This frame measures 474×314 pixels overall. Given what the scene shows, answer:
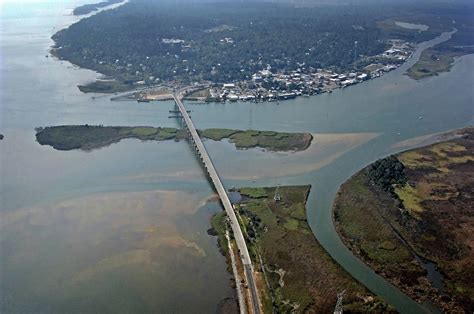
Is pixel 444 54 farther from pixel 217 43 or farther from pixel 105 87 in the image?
pixel 105 87

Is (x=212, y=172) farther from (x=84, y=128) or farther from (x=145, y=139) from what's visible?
(x=84, y=128)

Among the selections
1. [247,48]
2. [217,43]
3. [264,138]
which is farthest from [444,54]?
[264,138]

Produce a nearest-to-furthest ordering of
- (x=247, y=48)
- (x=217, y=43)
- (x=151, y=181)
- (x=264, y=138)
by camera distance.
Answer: (x=151, y=181) → (x=264, y=138) → (x=247, y=48) → (x=217, y=43)

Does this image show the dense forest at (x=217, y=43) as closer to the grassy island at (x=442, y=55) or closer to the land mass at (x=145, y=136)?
the grassy island at (x=442, y=55)

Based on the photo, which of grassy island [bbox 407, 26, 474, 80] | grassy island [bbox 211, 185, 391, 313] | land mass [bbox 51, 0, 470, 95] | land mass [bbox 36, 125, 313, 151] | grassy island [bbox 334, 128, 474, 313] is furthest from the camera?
grassy island [bbox 407, 26, 474, 80]

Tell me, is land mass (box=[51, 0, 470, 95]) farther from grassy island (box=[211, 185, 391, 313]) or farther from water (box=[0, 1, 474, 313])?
grassy island (box=[211, 185, 391, 313])

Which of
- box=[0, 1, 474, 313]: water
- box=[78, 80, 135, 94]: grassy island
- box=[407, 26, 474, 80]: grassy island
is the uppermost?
box=[407, 26, 474, 80]: grassy island

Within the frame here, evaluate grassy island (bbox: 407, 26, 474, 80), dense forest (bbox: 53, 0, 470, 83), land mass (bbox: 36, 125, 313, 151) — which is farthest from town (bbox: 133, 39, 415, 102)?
land mass (bbox: 36, 125, 313, 151)

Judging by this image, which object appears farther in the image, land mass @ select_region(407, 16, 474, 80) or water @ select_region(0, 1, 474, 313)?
land mass @ select_region(407, 16, 474, 80)
